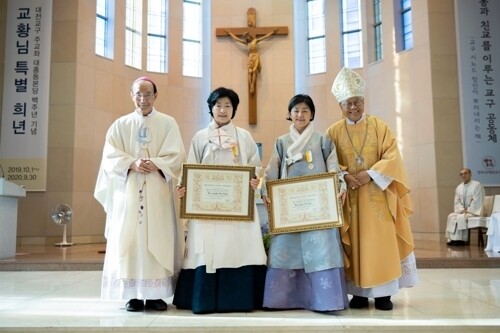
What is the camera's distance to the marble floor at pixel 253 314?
3383mm

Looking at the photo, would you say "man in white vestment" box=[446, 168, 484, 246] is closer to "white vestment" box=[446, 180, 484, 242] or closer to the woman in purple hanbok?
"white vestment" box=[446, 180, 484, 242]

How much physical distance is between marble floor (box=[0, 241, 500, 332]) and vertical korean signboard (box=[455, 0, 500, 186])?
5.92 meters

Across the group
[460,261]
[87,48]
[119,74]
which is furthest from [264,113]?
[460,261]

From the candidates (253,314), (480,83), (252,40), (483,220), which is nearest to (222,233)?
(253,314)

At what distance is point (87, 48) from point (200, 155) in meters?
9.14

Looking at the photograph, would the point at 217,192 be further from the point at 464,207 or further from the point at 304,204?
the point at 464,207

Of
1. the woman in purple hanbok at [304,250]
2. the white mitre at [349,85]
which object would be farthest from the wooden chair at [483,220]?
the woman in purple hanbok at [304,250]

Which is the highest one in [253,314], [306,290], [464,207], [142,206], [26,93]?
[26,93]

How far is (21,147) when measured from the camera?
37.2 ft

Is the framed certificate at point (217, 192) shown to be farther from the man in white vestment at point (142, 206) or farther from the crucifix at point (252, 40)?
the crucifix at point (252, 40)

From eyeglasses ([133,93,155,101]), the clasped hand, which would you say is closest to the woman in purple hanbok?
the clasped hand

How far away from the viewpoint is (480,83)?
1174cm

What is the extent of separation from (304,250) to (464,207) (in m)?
7.99

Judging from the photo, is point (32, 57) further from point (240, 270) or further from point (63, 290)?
point (240, 270)
